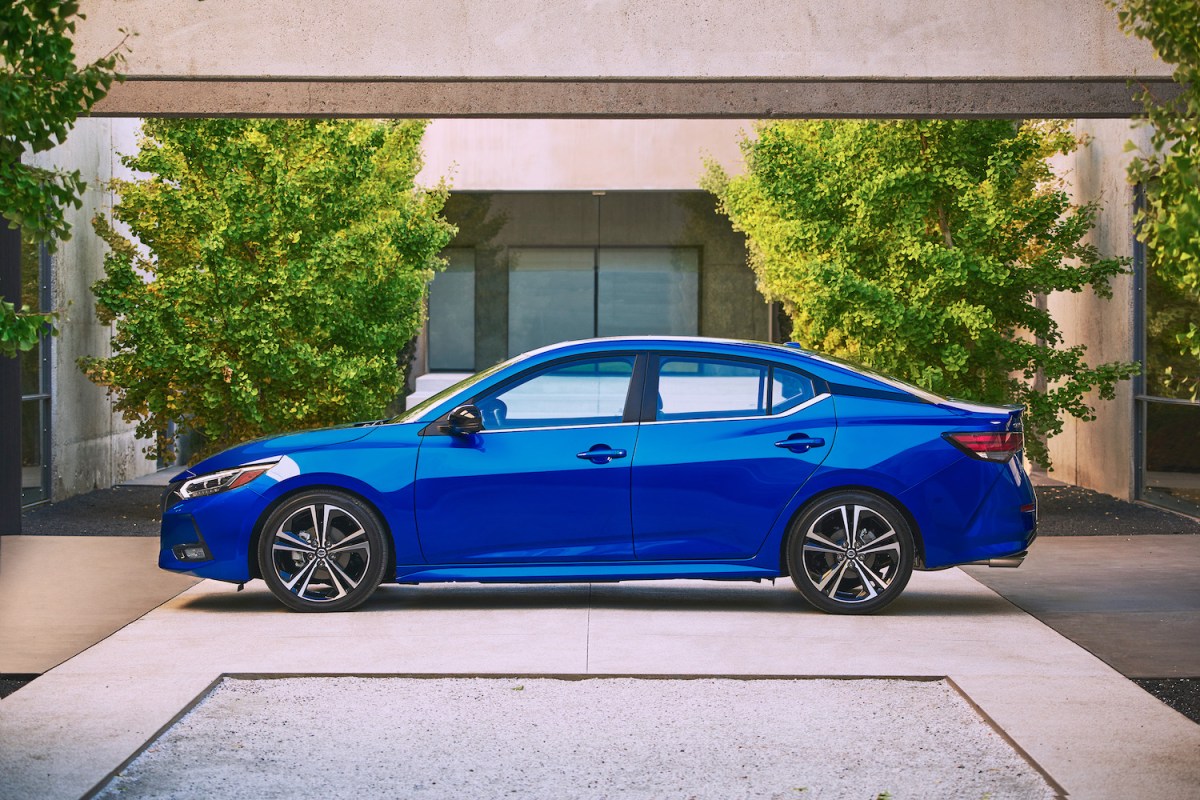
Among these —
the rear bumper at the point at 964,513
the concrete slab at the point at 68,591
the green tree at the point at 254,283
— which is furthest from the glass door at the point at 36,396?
the rear bumper at the point at 964,513

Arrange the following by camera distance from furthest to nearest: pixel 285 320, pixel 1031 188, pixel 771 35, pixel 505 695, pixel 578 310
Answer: pixel 578 310
pixel 1031 188
pixel 285 320
pixel 771 35
pixel 505 695

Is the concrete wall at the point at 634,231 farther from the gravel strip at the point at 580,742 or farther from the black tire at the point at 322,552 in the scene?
the gravel strip at the point at 580,742

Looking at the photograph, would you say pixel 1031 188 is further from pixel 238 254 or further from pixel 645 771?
pixel 645 771

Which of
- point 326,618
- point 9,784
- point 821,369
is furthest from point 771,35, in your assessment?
point 9,784

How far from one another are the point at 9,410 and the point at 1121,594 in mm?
8526

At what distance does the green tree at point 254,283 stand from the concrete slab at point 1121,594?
6752 millimetres

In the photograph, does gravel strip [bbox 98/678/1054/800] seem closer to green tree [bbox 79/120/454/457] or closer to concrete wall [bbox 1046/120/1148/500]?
green tree [bbox 79/120/454/457]

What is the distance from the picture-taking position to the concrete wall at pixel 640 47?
1030 cm

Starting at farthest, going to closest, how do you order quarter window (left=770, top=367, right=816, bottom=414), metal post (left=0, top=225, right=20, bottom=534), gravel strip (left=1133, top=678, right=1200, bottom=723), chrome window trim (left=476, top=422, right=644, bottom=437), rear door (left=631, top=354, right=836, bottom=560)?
metal post (left=0, top=225, right=20, bottom=534) < quarter window (left=770, top=367, right=816, bottom=414) < chrome window trim (left=476, top=422, right=644, bottom=437) < rear door (left=631, top=354, right=836, bottom=560) < gravel strip (left=1133, top=678, right=1200, bottom=723)

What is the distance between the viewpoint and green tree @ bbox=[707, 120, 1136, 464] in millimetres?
14750

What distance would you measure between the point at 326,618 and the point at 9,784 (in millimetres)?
3554

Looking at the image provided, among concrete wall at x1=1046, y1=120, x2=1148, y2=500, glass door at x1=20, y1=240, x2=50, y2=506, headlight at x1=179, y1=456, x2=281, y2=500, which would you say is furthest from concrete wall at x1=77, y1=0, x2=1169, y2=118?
concrete wall at x1=1046, y1=120, x2=1148, y2=500

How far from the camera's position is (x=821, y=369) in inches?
365

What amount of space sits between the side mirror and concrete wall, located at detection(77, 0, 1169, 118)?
7.50 ft
